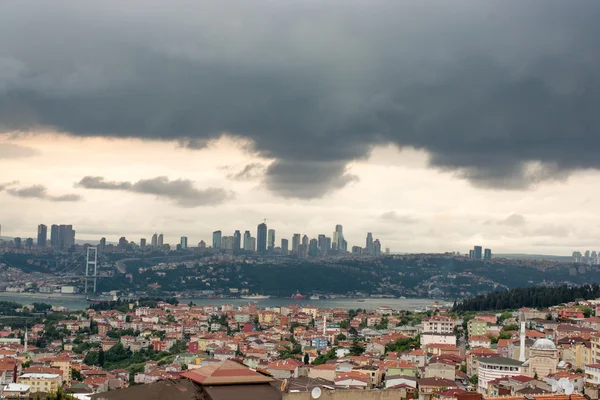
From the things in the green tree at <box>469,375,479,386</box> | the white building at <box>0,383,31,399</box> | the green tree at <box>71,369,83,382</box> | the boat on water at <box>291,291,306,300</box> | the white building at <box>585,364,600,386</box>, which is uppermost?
the white building at <box>585,364,600,386</box>

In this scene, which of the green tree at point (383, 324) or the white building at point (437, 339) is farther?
the green tree at point (383, 324)

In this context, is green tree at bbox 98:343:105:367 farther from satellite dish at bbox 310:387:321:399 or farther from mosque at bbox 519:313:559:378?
satellite dish at bbox 310:387:321:399

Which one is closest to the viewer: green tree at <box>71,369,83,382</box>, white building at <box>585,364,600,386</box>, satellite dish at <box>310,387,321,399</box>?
satellite dish at <box>310,387,321,399</box>

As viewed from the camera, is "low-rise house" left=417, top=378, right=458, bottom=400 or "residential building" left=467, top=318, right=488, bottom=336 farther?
"residential building" left=467, top=318, right=488, bottom=336

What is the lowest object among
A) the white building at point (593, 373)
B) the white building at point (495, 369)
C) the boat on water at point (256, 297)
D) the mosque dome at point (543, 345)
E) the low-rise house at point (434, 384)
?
the boat on water at point (256, 297)

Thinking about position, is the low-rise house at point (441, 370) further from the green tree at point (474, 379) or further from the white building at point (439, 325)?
the white building at point (439, 325)

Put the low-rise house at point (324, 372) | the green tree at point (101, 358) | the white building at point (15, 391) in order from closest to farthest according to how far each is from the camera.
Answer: the white building at point (15, 391) < the low-rise house at point (324, 372) < the green tree at point (101, 358)

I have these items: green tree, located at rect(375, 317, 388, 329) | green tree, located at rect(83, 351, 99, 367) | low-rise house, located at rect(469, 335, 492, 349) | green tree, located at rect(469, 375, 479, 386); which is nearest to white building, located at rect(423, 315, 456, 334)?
low-rise house, located at rect(469, 335, 492, 349)

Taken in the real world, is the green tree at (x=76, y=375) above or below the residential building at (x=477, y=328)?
below

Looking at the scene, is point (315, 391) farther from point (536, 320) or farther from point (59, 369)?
point (536, 320)

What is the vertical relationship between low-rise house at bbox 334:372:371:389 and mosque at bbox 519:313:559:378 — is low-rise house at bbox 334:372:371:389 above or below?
below

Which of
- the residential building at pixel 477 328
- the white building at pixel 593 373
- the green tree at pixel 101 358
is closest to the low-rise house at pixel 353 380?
the white building at pixel 593 373

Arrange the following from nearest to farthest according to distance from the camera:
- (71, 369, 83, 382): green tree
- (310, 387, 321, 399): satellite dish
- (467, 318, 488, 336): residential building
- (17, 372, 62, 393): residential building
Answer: (310, 387, 321, 399): satellite dish < (17, 372, 62, 393): residential building < (71, 369, 83, 382): green tree < (467, 318, 488, 336): residential building

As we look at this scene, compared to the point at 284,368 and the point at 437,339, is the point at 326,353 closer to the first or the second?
the point at 437,339
